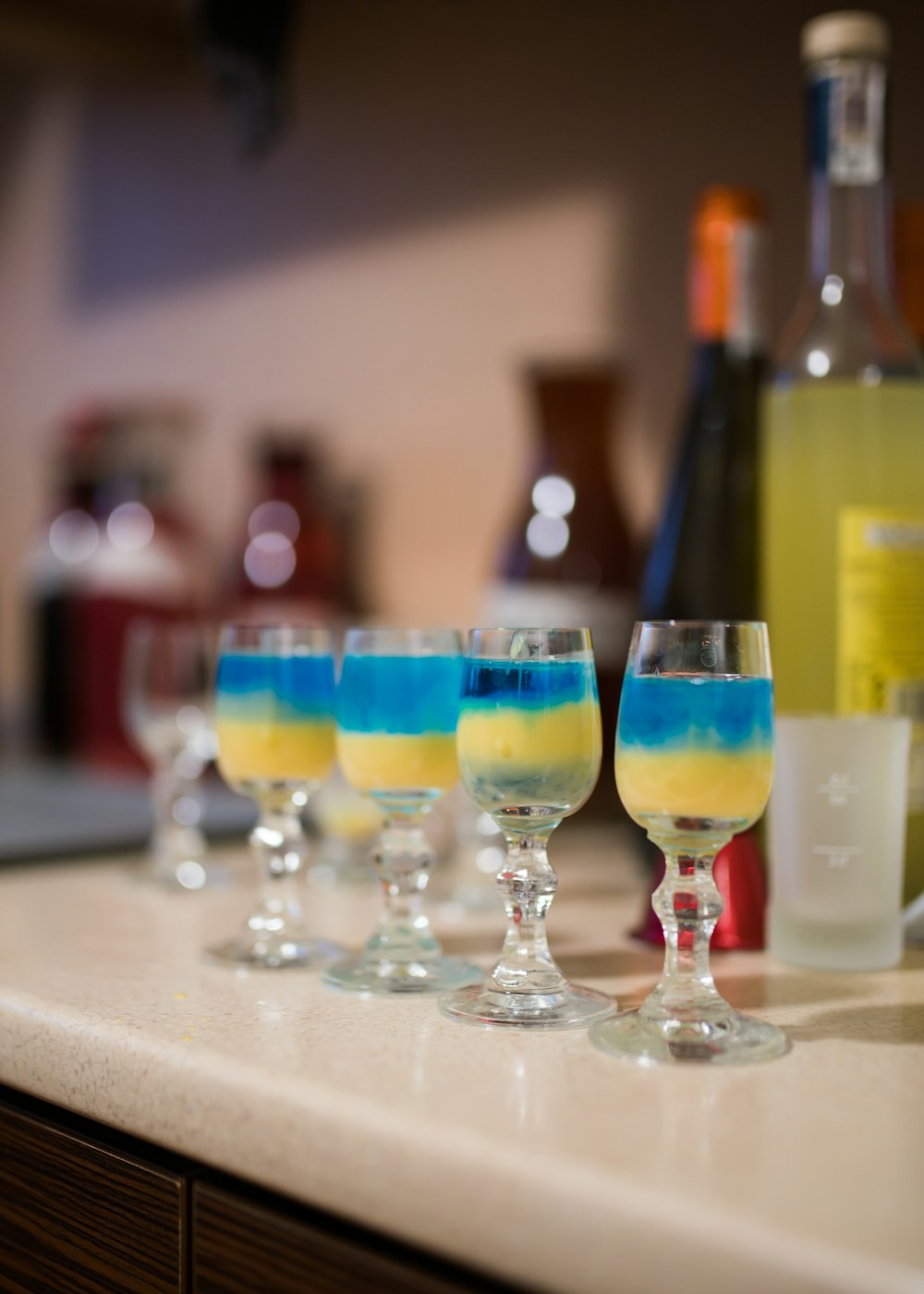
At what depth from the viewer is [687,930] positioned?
0.65 m

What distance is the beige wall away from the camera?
1.34 metres

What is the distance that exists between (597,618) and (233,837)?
0.38 metres

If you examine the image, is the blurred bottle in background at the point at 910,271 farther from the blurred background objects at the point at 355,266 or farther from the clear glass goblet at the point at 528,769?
the clear glass goblet at the point at 528,769

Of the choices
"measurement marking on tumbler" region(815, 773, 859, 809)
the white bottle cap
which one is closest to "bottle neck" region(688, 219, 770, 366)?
the white bottle cap

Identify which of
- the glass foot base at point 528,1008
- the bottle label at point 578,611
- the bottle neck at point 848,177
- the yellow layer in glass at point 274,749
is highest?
the bottle neck at point 848,177

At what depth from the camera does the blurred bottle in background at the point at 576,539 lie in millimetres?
1229

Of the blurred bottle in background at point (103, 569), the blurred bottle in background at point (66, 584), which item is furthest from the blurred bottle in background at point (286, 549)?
the blurred bottle in background at point (66, 584)

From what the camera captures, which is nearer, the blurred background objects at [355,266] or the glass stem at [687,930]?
the glass stem at [687,930]

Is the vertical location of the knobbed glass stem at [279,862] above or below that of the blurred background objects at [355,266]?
below

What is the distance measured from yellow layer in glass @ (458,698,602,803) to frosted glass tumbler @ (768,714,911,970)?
19 centimetres

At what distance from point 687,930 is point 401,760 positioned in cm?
19

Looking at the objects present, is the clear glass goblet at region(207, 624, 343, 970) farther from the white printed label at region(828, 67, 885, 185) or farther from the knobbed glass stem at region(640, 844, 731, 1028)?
the white printed label at region(828, 67, 885, 185)

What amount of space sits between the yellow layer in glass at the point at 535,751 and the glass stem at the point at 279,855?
198 millimetres

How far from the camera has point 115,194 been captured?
2092 mm
